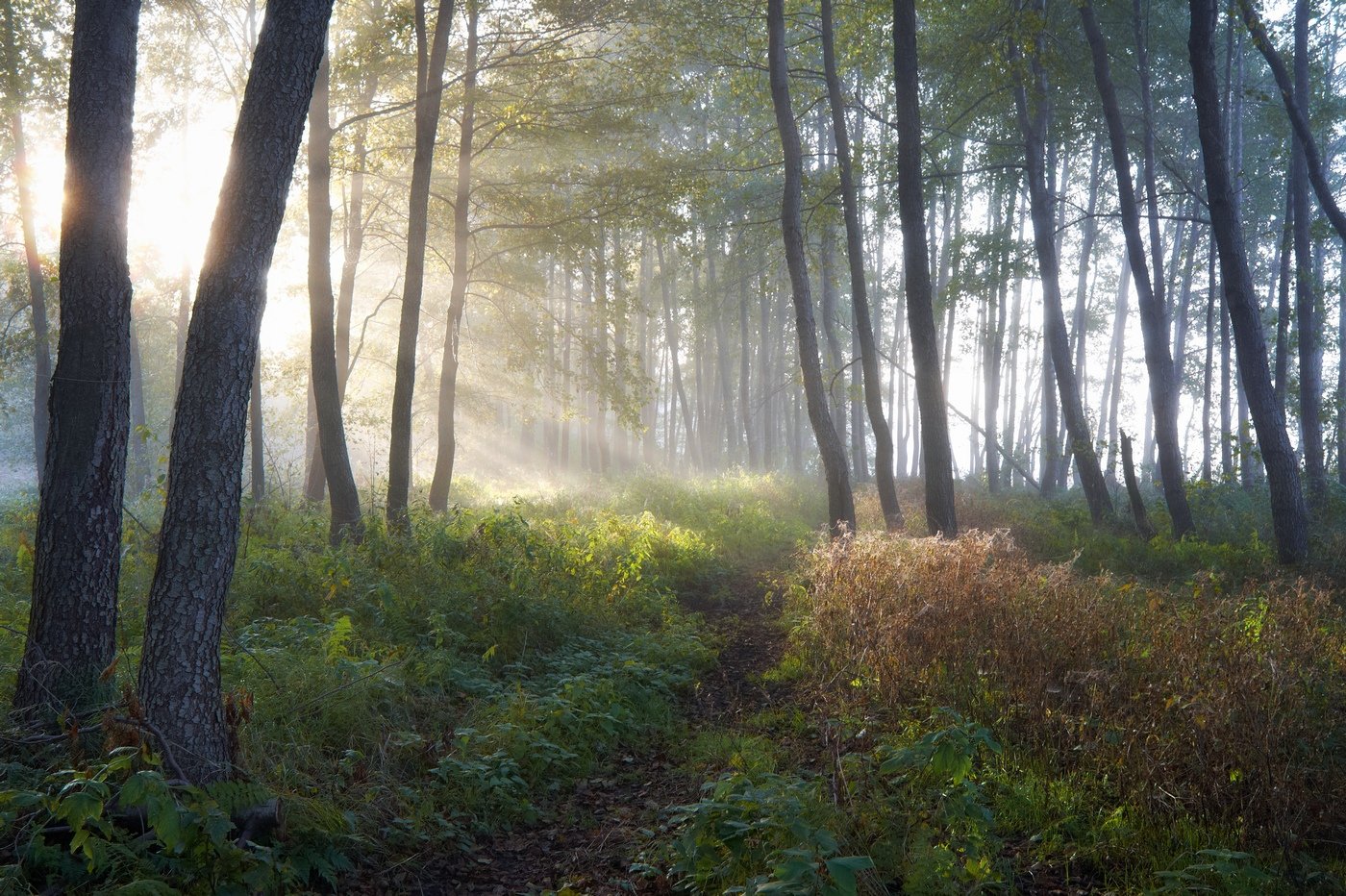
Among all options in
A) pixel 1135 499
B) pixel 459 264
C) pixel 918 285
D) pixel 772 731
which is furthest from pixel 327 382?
pixel 1135 499

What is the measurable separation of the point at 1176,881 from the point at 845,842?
1.37 metres

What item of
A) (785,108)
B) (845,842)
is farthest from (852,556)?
(785,108)

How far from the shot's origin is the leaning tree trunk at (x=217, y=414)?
12.6ft

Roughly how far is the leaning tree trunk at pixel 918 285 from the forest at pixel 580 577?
0.20ft

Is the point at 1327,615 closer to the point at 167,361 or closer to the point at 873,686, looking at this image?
the point at 873,686

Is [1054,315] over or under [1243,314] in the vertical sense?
over

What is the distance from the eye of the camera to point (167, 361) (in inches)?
1480

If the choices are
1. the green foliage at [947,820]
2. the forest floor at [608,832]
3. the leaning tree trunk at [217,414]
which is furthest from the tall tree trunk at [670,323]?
the green foliage at [947,820]

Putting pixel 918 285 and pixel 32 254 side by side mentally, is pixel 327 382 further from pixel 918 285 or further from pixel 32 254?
pixel 32 254

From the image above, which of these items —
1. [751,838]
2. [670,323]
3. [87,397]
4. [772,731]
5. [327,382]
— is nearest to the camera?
[751,838]

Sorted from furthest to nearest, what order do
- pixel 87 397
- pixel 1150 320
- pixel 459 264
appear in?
1. pixel 1150 320
2. pixel 459 264
3. pixel 87 397

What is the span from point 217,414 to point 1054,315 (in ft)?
50.5

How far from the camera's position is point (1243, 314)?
10859 mm

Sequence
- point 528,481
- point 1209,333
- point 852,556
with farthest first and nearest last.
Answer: point 528,481
point 1209,333
point 852,556
